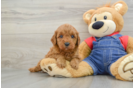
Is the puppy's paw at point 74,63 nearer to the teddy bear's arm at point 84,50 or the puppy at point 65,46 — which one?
the puppy at point 65,46

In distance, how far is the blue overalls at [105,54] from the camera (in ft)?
2.90

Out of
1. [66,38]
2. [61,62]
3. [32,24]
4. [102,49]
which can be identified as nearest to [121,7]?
[102,49]

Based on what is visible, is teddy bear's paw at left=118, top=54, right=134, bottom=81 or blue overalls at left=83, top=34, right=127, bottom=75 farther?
blue overalls at left=83, top=34, right=127, bottom=75

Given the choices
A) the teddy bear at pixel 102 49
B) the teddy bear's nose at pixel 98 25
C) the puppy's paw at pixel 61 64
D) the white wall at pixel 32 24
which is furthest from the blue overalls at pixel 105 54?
the white wall at pixel 32 24

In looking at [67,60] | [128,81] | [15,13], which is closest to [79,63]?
[67,60]

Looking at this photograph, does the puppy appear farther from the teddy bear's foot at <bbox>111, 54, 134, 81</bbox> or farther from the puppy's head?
the teddy bear's foot at <bbox>111, 54, 134, 81</bbox>

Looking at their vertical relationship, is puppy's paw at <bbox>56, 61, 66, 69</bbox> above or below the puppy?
below

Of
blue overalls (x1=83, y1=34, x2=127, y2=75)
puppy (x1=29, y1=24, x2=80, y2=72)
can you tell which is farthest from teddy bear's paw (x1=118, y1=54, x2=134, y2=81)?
puppy (x1=29, y1=24, x2=80, y2=72)

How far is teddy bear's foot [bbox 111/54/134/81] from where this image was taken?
2.21 ft

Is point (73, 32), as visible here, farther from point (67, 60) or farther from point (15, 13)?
point (15, 13)

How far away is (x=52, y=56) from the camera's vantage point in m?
0.89

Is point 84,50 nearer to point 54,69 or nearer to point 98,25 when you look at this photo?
point 98,25

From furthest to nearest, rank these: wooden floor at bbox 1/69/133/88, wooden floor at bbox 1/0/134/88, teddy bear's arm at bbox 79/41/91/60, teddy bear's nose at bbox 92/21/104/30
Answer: wooden floor at bbox 1/0/134/88 → teddy bear's arm at bbox 79/41/91/60 → teddy bear's nose at bbox 92/21/104/30 → wooden floor at bbox 1/69/133/88

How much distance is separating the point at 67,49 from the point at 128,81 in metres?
0.40
